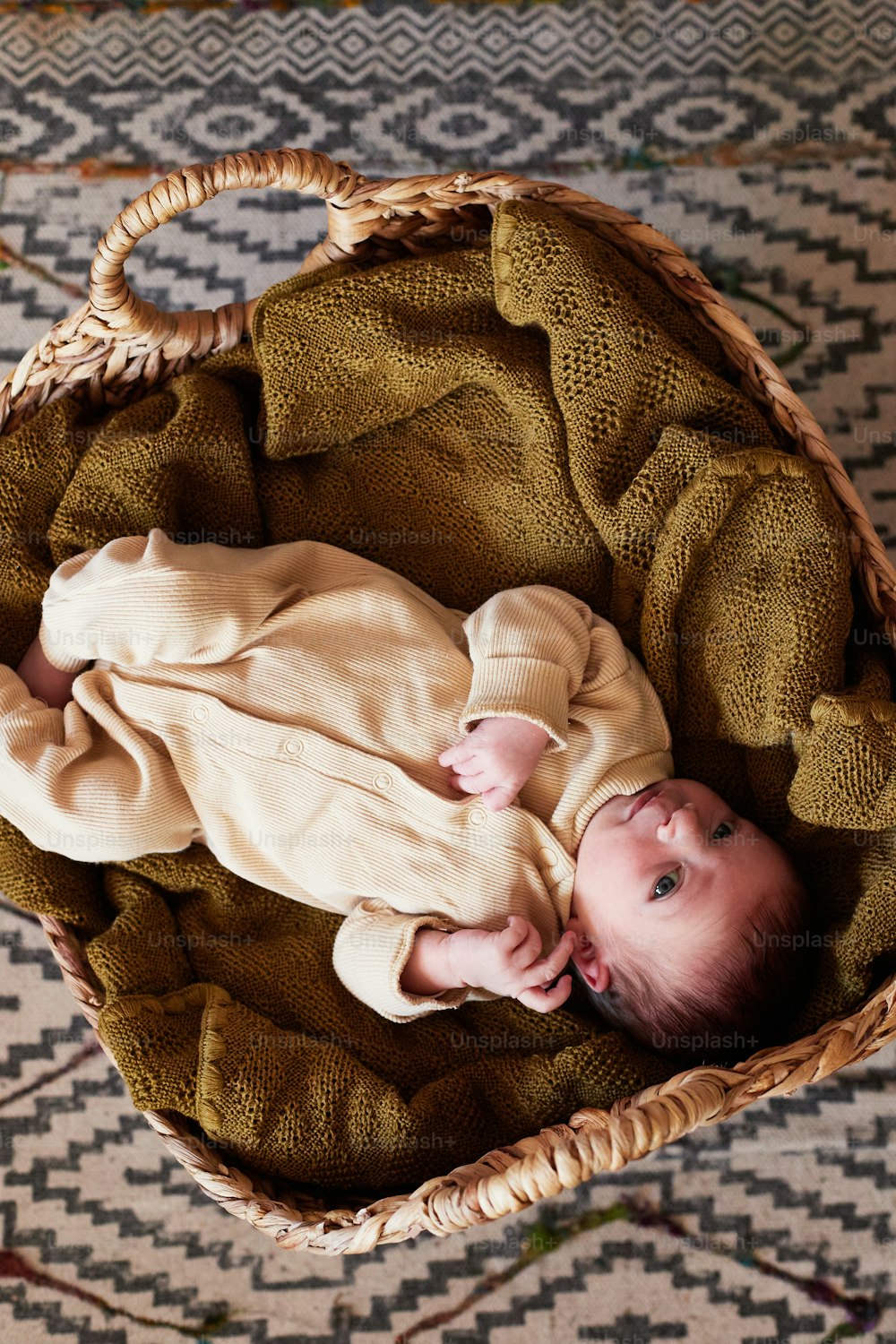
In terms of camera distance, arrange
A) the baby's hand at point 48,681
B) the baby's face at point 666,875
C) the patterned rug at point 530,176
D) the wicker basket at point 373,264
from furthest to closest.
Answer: the patterned rug at point 530,176 < the baby's hand at point 48,681 < the baby's face at point 666,875 < the wicker basket at point 373,264

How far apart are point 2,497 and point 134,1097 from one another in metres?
0.71

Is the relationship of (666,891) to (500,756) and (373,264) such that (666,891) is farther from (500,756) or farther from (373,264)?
(373,264)

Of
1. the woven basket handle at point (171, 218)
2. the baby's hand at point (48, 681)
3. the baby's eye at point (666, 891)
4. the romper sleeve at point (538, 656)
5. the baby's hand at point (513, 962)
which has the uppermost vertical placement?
the woven basket handle at point (171, 218)

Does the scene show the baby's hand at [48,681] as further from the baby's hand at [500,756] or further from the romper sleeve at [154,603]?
the baby's hand at [500,756]

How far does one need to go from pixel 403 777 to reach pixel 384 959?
20 centimetres

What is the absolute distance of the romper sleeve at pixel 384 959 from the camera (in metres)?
1.26

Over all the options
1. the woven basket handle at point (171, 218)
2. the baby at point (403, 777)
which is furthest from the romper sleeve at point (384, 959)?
the woven basket handle at point (171, 218)

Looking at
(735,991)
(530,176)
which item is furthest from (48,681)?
(530,176)

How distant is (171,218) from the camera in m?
1.24

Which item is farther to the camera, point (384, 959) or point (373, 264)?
point (373, 264)

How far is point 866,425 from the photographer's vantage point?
65.9 inches

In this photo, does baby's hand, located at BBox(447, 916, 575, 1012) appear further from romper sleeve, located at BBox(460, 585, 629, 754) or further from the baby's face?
romper sleeve, located at BBox(460, 585, 629, 754)

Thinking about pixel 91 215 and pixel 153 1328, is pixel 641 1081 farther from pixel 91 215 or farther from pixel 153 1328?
pixel 91 215

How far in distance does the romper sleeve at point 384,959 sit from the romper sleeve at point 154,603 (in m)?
0.34
